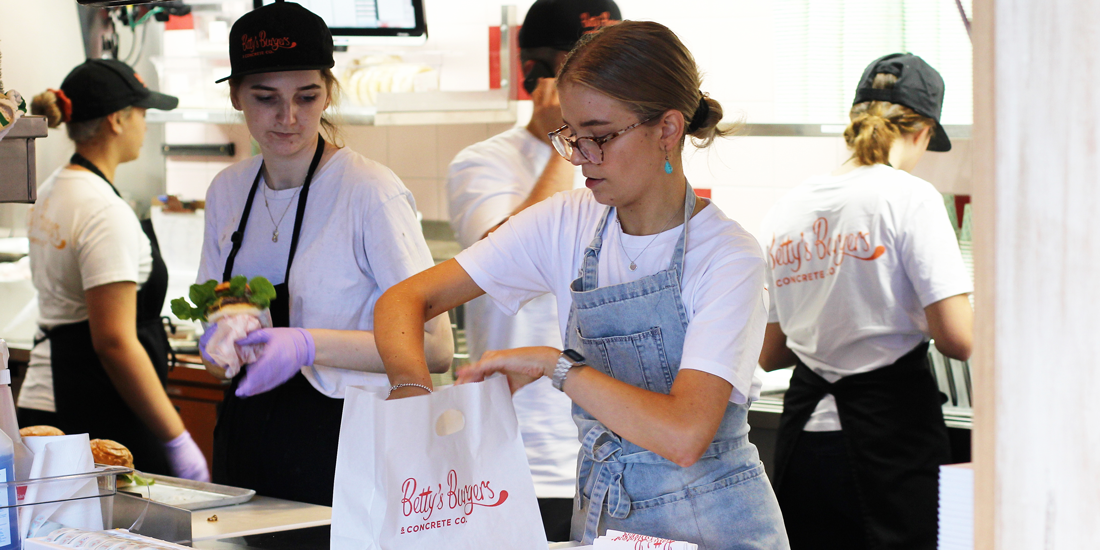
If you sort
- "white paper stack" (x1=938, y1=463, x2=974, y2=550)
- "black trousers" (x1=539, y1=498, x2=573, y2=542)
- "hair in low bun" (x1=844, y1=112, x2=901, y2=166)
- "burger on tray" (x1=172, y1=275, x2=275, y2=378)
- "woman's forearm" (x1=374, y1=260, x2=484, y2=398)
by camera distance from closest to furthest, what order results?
"white paper stack" (x1=938, y1=463, x2=974, y2=550), "woman's forearm" (x1=374, y1=260, x2=484, y2=398), "burger on tray" (x1=172, y1=275, x2=275, y2=378), "black trousers" (x1=539, y1=498, x2=573, y2=542), "hair in low bun" (x1=844, y1=112, x2=901, y2=166)

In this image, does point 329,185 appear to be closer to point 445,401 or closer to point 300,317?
point 300,317

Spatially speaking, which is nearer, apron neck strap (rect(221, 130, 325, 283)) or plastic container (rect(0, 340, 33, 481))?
plastic container (rect(0, 340, 33, 481))

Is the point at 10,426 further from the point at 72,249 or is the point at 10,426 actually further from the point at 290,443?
the point at 72,249

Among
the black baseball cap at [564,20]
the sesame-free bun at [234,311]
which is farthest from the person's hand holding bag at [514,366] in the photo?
the black baseball cap at [564,20]

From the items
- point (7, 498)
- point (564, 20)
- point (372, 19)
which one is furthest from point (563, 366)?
point (372, 19)

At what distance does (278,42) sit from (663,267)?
1040mm

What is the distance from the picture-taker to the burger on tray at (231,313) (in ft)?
5.85

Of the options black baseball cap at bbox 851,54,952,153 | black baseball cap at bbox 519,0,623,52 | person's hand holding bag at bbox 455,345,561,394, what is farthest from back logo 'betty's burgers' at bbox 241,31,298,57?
black baseball cap at bbox 851,54,952,153

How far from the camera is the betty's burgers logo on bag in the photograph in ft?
4.46

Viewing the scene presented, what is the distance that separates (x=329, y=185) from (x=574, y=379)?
0.96 meters

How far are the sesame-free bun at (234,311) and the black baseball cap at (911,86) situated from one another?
6.74 ft

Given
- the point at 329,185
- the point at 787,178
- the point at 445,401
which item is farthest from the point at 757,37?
the point at 445,401

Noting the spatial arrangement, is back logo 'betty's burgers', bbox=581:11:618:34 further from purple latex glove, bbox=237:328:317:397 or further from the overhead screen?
the overhead screen

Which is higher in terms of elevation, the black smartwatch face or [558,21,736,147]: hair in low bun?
[558,21,736,147]: hair in low bun
